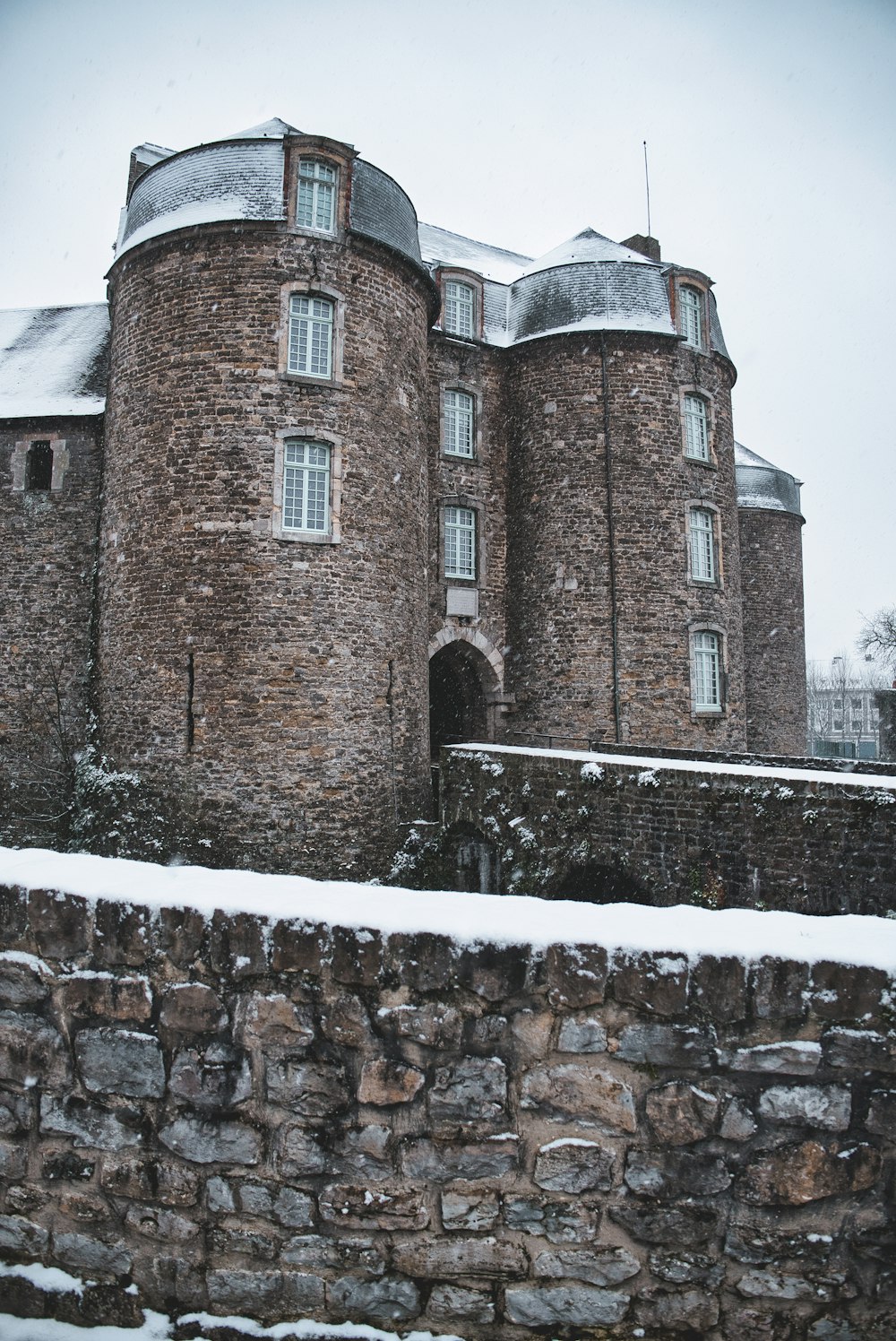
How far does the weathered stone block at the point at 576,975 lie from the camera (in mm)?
2729

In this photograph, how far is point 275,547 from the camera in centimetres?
1250

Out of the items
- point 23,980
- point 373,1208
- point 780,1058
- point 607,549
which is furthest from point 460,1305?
point 607,549

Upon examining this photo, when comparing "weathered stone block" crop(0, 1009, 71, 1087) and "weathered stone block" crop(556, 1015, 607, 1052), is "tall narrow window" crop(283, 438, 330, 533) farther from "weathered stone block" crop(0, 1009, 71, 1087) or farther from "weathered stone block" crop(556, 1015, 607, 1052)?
"weathered stone block" crop(556, 1015, 607, 1052)

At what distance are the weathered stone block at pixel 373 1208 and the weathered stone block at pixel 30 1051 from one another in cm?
98

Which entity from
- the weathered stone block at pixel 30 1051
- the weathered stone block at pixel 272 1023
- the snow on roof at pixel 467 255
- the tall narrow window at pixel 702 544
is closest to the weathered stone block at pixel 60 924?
the weathered stone block at pixel 30 1051

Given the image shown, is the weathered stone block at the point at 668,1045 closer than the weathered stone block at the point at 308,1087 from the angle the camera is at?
Yes

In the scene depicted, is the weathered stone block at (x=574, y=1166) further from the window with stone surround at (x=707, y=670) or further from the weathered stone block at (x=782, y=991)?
the window with stone surround at (x=707, y=670)

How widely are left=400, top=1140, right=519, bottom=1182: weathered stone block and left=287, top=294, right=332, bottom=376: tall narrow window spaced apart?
11769 mm

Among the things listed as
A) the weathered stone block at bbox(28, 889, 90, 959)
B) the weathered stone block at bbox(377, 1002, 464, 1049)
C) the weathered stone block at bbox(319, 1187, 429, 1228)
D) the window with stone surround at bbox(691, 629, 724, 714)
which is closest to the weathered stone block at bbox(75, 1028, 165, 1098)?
the weathered stone block at bbox(28, 889, 90, 959)

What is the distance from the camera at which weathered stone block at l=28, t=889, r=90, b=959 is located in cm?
299

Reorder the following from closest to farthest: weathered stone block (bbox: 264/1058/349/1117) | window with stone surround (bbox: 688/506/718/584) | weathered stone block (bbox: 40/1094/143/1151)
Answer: weathered stone block (bbox: 264/1058/349/1117)
weathered stone block (bbox: 40/1094/143/1151)
window with stone surround (bbox: 688/506/718/584)

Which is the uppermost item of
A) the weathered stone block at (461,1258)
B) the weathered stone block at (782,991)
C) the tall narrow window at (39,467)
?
the tall narrow window at (39,467)

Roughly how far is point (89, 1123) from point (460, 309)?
684 inches

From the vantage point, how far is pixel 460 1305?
278cm
